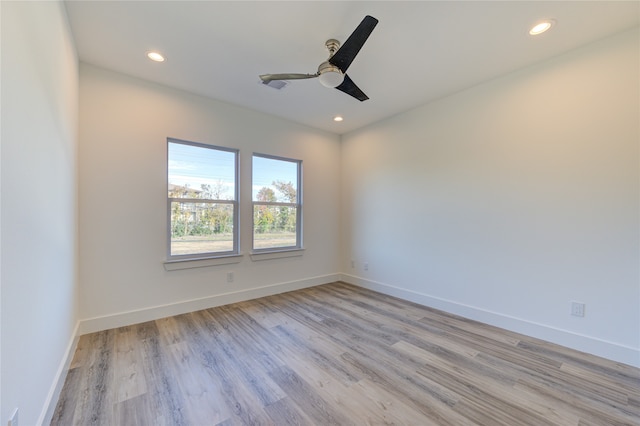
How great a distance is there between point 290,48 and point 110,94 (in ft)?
6.64

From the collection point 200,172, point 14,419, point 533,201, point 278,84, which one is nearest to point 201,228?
point 200,172

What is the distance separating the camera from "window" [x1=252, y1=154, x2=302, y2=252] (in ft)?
13.0

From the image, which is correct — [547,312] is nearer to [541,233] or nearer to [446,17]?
[541,233]

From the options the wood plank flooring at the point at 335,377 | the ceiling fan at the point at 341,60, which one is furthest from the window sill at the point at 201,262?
the ceiling fan at the point at 341,60

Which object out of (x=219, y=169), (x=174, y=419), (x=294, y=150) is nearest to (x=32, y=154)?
(x=174, y=419)

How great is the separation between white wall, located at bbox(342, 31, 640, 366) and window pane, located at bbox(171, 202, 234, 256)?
8.14 feet

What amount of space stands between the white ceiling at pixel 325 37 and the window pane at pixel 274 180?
1164 millimetres

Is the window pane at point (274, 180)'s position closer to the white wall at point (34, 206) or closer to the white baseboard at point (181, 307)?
Result: the white baseboard at point (181, 307)

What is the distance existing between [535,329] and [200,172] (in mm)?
4239

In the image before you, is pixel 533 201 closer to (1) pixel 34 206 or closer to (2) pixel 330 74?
(2) pixel 330 74

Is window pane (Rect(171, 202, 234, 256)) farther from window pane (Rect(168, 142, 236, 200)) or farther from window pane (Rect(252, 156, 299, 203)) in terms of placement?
window pane (Rect(252, 156, 299, 203))

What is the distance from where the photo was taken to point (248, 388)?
1857mm

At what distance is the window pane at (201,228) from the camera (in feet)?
10.7

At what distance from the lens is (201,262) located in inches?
132
